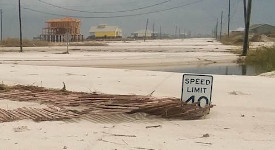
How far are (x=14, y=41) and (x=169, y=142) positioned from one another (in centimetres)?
6936

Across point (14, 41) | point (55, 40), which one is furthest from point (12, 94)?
point (55, 40)

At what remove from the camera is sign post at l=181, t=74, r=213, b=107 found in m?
7.45

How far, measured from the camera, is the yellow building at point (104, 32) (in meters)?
146

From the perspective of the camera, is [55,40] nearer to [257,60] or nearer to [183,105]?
[257,60]

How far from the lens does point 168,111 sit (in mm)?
7430

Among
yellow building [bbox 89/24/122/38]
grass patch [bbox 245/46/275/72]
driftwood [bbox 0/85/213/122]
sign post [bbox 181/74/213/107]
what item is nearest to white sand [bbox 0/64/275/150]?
driftwood [bbox 0/85/213/122]

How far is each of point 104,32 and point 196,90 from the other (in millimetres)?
141129

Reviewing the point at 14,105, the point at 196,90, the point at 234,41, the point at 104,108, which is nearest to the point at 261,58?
the point at 196,90

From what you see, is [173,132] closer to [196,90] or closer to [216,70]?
[196,90]

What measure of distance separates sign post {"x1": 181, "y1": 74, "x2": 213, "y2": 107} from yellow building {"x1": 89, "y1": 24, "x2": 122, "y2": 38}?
137m

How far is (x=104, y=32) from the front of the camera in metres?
147

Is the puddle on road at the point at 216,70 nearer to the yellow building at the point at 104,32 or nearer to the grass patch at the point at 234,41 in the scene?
the grass patch at the point at 234,41

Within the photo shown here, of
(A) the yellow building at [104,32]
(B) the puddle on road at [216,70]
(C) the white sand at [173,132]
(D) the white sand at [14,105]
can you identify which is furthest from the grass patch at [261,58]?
(A) the yellow building at [104,32]

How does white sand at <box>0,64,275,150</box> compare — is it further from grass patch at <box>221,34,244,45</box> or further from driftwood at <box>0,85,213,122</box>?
grass patch at <box>221,34,244,45</box>
